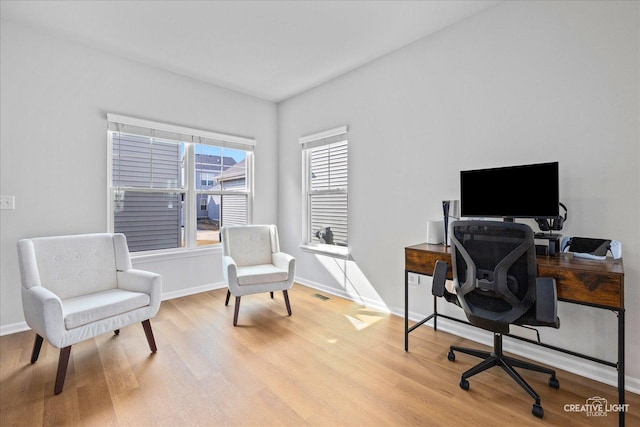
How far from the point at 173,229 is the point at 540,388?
3.78 m

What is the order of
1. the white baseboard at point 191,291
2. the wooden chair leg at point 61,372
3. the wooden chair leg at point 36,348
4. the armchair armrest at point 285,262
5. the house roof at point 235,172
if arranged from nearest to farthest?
1. the wooden chair leg at point 61,372
2. the wooden chair leg at point 36,348
3. the armchair armrest at point 285,262
4. the white baseboard at point 191,291
5. the house roof at point 235,172

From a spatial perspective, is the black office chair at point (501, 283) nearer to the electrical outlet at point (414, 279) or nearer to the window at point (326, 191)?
the electrical outlet at point (414, 279)

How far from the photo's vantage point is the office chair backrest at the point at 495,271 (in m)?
1.70

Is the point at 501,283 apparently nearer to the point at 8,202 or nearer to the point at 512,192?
the point at 512,192

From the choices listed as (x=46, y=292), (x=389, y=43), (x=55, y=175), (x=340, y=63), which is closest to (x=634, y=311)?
(x=389, y=43)

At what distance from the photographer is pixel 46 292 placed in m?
1.97

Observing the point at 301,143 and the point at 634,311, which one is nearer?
the point at 634,311

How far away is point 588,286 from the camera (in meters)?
1.66

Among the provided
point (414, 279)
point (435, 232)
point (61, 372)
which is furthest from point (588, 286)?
point (61, 372)

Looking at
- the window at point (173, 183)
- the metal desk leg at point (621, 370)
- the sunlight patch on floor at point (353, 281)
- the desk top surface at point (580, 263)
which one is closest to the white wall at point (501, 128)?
the sunlight patch on floor at point (353, 281)

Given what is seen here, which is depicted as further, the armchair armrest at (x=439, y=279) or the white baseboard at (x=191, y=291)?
the white baseboard at (x=191, y=291)

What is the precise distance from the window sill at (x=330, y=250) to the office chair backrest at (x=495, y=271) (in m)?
1.80

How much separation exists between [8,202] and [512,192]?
412 cm

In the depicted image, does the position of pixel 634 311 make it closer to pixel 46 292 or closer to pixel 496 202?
pixel 496 202
